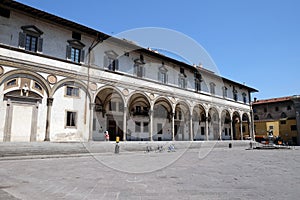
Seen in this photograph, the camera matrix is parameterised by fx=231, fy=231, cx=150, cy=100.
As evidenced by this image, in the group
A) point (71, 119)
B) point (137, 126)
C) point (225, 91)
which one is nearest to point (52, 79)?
point (71, 119)

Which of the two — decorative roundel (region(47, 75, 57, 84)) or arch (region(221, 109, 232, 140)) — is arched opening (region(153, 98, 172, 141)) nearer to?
arch (region(221, 109, 232, 140))

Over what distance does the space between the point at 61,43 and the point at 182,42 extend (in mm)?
12501

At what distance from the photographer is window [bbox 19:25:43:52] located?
15.2 meters

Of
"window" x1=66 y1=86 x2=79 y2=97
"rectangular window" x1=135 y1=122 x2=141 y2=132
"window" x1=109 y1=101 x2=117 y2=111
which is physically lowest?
"rectangular window" x1=135 y1=122 x2=141 y2=132

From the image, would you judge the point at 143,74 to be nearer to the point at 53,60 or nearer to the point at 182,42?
the point at 53,60

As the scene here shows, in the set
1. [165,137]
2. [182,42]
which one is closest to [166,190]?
[182,42]

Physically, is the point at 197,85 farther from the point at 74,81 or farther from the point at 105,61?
the point at 74,81

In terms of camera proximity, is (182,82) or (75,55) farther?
(182,82)

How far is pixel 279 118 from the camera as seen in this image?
42.2 meters

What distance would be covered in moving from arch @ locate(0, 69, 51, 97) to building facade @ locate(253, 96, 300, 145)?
36833 millimetres

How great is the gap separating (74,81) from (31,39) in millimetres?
3983

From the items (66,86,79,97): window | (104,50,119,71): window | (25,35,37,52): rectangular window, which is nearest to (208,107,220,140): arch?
(104,50,119,71): window

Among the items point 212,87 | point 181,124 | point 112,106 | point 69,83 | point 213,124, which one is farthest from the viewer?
point 213,124

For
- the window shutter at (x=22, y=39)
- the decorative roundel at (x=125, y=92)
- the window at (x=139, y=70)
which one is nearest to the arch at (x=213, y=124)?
the window at (x=139, y=70)
